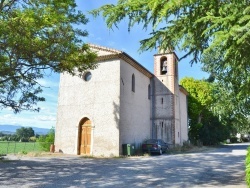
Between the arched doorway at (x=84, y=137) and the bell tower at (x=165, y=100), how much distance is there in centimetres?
795

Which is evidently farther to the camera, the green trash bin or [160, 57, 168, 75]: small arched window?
[160, 57, 168, 75]: small arched window

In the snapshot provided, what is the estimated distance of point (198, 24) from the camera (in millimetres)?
5973

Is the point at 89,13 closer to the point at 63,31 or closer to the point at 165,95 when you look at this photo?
the point at 63,31

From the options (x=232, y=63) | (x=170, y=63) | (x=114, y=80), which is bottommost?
(x=232, y=63)

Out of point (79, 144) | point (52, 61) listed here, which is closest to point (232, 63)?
point (52, 61)

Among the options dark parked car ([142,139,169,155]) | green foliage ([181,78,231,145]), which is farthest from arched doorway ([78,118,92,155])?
green foliage ([181,78,231,145])

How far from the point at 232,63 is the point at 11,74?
1012 centimetres

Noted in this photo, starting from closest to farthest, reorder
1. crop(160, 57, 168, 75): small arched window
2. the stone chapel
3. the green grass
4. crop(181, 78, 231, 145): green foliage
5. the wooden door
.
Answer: the stone chapel → the wooden door → the green grass → crop(160, 57, 168, 75): small arched window → crop(181, 78, 231, 145): green foliage

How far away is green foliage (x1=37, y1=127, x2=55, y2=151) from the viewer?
21375 mm

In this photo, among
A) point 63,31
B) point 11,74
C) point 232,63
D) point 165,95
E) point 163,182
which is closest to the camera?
point 232,63

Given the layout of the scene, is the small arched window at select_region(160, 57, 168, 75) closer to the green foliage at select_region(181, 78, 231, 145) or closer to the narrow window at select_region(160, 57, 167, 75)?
the narrow window at select_region(160, 57, 167, 75)

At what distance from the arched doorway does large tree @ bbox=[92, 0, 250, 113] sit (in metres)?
13.9

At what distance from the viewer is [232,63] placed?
6.22 metres

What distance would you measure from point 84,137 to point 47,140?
4.47 metres
